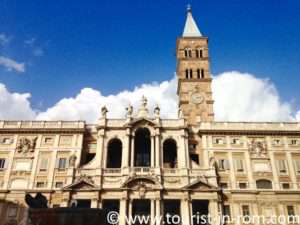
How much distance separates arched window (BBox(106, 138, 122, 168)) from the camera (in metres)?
42.1

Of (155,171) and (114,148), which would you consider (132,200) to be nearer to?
(155,171)

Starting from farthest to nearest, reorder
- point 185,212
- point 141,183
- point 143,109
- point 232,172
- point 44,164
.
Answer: point 143,109 < point 44,164 < point 232,172 < point 141,183 < point 185,212

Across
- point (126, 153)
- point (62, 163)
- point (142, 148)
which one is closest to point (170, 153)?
point (142, 148)

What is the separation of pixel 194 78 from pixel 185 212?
26.1 m

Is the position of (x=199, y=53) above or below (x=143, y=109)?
above

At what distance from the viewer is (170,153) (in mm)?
43156

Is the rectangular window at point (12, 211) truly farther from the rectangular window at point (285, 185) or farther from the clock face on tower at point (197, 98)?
the rectangular window at point (285, 185)

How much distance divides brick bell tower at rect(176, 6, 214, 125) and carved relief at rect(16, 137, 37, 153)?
22656 mm

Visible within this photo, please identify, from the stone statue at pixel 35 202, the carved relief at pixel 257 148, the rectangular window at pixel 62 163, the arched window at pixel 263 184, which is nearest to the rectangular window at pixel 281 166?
the carved relief at pixel 257 148

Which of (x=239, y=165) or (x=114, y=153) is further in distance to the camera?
(x=114, y=153)

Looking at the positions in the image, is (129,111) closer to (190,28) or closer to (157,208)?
(157,208)

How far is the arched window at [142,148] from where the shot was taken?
41562mm

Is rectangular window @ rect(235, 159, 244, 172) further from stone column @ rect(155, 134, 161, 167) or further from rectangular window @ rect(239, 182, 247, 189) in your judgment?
stone column @ rect(155, 134, 161, 167)

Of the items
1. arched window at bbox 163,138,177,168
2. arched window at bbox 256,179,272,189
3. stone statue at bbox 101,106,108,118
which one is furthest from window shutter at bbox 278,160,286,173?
stone statue at bbox 101,106,108,118
